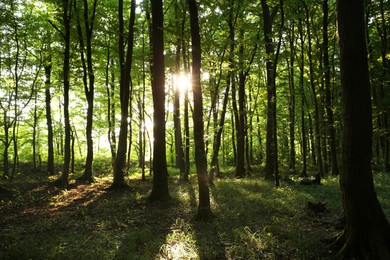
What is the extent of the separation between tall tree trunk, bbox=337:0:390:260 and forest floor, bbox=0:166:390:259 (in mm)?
832

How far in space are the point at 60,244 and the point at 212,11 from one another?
40.6 ft

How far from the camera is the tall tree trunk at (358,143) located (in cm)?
554

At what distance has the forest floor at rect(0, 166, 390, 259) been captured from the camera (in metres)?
6.42

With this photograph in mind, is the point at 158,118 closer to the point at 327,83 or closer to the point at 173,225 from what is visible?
the point at 173,225

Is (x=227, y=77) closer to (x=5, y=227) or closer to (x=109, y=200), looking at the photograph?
(x=109, y=200)

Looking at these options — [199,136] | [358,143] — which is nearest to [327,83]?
[199,136]

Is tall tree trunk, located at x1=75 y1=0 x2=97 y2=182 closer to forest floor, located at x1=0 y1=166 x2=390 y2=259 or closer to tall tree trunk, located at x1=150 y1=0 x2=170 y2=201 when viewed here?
forest floor, located at x1=0 y1=166 x2=390 y2=259

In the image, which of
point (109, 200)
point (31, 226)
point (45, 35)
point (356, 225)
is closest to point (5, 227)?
point (31, 226)

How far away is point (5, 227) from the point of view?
8906 mm

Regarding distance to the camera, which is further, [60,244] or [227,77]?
[227,77]

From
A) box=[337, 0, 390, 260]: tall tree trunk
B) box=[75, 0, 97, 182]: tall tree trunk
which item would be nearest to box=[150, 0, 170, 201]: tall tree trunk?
box=[75, 0, 97, 182]: tall tree trunk

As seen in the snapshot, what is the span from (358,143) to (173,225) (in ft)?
18.7

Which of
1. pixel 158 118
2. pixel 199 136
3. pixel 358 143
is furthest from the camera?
pixel 158 118

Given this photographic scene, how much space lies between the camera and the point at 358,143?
557 cm
